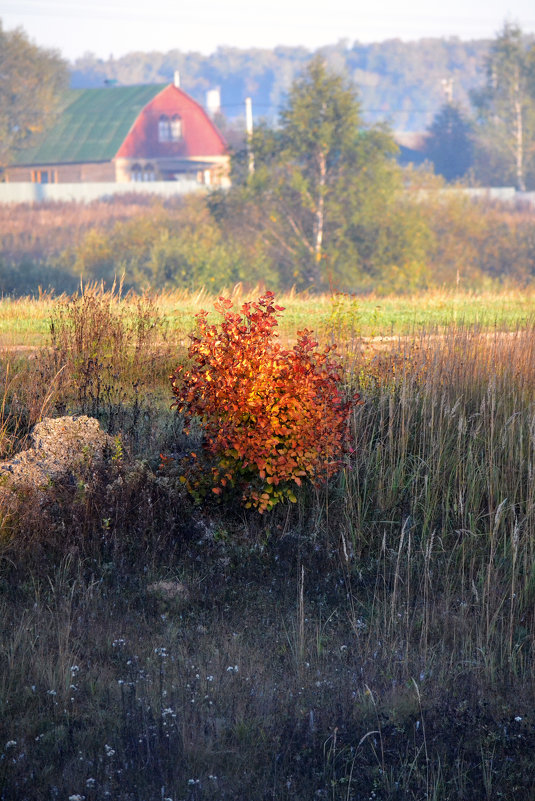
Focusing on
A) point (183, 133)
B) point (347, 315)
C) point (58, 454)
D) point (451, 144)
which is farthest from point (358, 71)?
point (58, 454)

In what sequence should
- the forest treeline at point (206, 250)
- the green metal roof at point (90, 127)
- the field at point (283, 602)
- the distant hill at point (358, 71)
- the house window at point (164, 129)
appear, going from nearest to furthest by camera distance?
the field at point (283, 602)
the forest treeline at point (206, 250)
the green metal roof at point (90, 127)
the house window at point (164, 129)
the distant hill at point (358, 71)

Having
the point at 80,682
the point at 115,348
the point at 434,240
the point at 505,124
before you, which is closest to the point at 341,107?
the point at 434,240

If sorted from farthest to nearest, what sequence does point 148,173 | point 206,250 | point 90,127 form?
point 148,173, point 90,127, point 206,250

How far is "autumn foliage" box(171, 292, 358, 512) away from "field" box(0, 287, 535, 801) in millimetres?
289

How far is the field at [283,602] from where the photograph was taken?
3955mm

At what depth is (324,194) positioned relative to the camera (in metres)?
29.2

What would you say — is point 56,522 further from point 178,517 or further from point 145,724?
point 145,724

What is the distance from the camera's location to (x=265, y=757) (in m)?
3.99

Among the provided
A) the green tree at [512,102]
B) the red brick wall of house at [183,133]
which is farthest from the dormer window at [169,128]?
the green tree at [512,102]

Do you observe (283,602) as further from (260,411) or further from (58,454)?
(58,454)

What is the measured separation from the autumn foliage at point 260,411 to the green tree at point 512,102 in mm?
50345

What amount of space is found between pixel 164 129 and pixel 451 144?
59.8 ft

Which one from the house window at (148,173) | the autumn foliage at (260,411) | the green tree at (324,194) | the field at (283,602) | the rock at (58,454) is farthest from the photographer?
the house window at (148,173)

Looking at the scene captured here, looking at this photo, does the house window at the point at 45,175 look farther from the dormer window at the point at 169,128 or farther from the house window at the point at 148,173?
the dormer window at the point at 169,128
